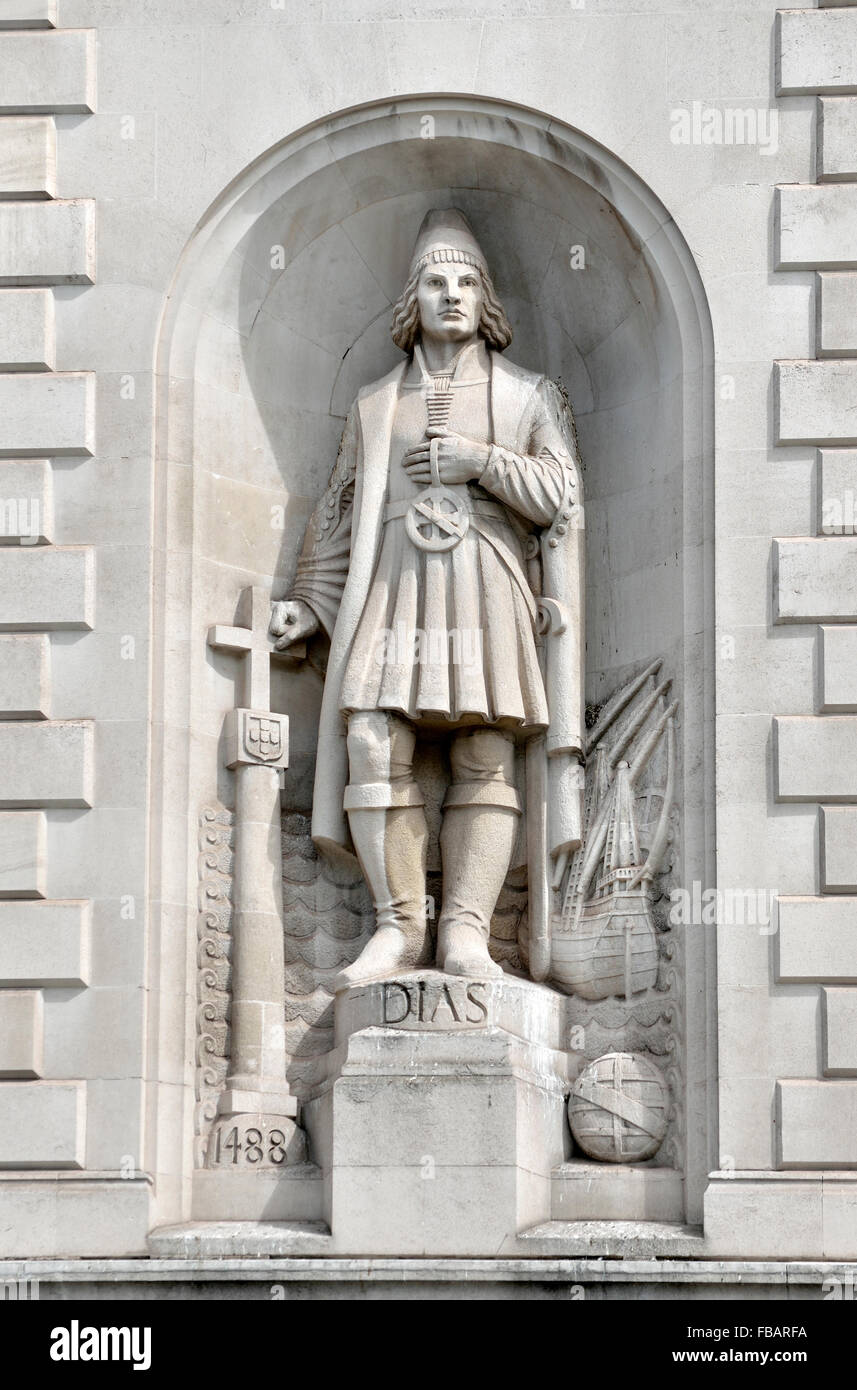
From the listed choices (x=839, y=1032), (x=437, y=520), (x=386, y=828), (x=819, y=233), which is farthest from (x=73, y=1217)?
(x=819, y=233)

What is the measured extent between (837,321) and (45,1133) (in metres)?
6.44

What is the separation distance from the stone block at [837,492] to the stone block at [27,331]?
4.54 meters

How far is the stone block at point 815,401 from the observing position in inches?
666

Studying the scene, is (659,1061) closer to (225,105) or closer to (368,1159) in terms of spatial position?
(368,1159)

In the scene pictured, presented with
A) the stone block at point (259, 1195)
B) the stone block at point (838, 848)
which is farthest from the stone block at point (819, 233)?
the stone block at point (259, 1195)

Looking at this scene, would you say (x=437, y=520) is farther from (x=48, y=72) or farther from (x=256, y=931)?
(x=48, y=72)

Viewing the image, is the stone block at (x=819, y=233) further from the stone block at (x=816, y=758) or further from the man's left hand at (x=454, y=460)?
the stone block at (x=816, y=758)

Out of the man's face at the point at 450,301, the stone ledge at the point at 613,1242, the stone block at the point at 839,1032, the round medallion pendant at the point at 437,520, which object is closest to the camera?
the stone ledge at the point at 613,1242

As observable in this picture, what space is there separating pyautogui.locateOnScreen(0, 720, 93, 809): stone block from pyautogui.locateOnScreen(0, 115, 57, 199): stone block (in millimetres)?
3231

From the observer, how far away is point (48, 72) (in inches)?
693

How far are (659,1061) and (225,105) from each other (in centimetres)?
619

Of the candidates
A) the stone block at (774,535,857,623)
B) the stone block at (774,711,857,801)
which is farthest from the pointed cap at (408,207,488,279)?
the stone block at (774,711,857,801)

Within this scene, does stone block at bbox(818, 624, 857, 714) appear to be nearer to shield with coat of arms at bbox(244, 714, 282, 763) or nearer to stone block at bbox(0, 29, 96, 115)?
shield with coat of arms at bbox(244, 714, 282, 763)

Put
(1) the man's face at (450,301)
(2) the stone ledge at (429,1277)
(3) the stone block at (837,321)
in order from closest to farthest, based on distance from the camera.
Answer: (2) the stone ledge at (429,1277) < (3) the stone block at (837,321) < (1) the man's face at (450,301)
